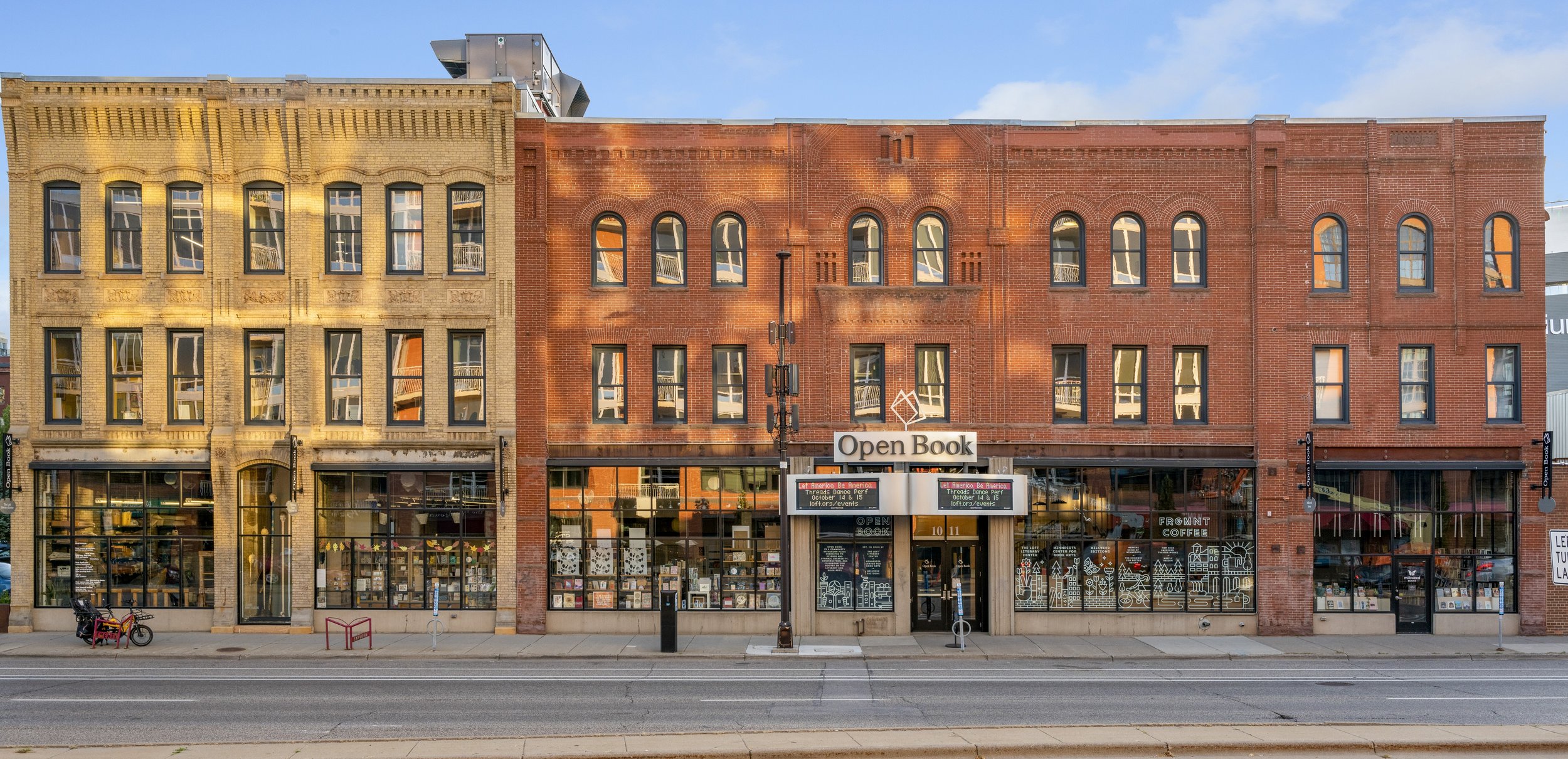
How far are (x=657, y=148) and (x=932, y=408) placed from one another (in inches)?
364

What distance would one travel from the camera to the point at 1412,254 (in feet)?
87.7

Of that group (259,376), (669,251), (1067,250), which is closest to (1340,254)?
(1067,250)

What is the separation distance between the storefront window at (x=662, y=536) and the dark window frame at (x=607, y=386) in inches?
47.0

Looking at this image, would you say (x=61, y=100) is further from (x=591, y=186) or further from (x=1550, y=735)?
(x=1550, y=735)

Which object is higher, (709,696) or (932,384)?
(932,384)

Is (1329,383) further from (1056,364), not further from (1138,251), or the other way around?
(1056,364)

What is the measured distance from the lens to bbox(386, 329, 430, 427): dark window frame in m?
26.9

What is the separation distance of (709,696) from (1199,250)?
651 inches

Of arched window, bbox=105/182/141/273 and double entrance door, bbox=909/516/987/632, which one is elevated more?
arched window, bbox=105/182/141/273

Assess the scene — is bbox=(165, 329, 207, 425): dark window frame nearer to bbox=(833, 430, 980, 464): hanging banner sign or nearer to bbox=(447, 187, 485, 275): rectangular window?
bbox=(447, 187, 485, 275): rectangular window

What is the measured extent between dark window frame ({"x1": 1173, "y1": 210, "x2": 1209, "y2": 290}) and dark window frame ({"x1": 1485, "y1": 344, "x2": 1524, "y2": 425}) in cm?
688

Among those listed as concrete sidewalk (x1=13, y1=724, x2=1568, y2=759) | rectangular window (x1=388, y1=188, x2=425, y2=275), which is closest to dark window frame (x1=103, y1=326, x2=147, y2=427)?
rectangular window (x1=388, y1=188, x2=425, y2=275)

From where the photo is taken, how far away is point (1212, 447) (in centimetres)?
2644

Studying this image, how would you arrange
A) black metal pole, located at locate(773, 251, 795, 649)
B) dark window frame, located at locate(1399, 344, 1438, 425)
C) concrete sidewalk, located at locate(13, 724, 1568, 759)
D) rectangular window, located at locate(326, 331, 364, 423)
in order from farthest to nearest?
rectangular window, located at locate(326, 331, 364, 423), dark window frame, located at locate(1399, 344, 1438, 425), black metal pole, located at locate(773, 251, 795, 649), concrete sidewalk, located at locate(13, 724, 1568, 759)
